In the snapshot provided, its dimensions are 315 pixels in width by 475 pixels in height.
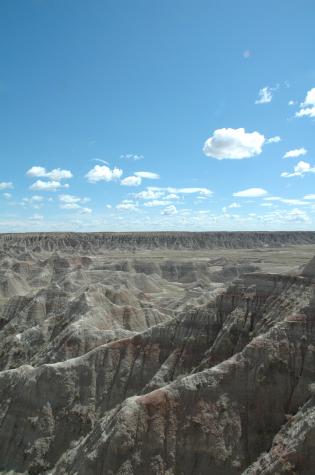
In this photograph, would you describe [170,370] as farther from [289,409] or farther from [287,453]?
[287,453]

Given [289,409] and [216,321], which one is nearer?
[289,409]

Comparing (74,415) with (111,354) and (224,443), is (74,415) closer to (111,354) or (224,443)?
(111,354)

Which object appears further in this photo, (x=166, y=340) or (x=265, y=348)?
(x=166, y=340)

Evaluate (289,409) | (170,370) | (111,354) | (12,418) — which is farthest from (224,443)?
(12,418)

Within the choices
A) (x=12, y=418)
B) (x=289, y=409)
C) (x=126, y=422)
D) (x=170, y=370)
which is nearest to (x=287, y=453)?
(x=289, y=409)

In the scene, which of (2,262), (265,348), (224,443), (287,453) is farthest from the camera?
(2,262)

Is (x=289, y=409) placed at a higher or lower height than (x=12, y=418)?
higher

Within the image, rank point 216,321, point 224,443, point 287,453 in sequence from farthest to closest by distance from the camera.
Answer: point 216,321 → point 224,443 → point 287,453

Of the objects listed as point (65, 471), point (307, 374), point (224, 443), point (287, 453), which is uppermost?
point (307, 374)

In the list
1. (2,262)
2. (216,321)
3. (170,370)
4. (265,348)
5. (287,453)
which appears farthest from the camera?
(2,262)
